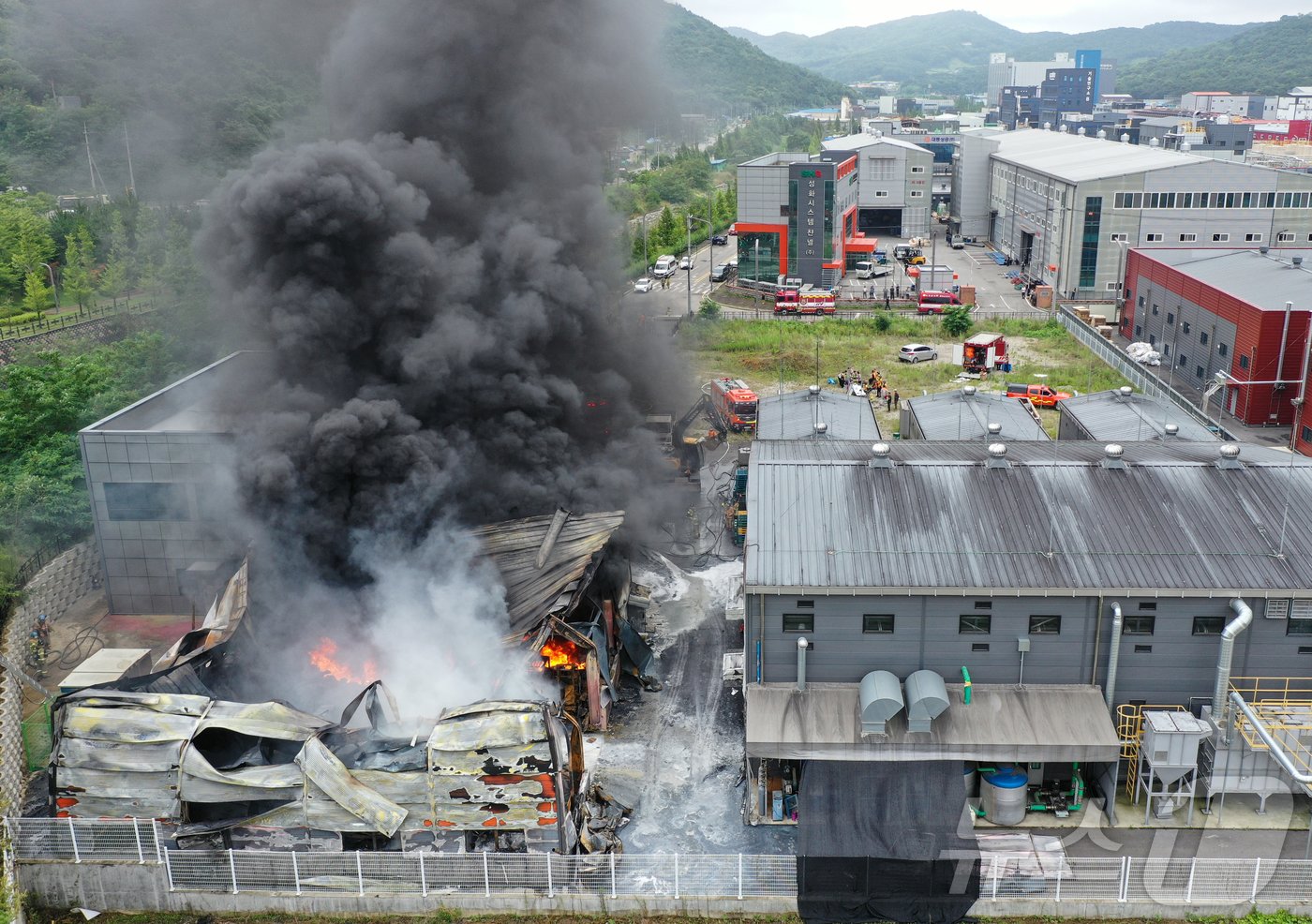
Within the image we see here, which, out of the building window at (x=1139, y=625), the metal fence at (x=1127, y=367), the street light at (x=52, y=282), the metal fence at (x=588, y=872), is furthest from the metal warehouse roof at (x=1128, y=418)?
the street light at (x=52, y=282)

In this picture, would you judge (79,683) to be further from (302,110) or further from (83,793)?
(302,110)

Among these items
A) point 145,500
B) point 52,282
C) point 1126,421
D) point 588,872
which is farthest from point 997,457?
point 52,282

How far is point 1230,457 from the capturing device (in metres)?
18.4

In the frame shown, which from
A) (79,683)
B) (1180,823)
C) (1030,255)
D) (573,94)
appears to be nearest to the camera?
(1180,823)

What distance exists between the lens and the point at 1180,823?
16109 millimetres

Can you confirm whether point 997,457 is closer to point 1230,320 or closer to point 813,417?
point 813,417

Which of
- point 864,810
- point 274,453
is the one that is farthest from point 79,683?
point 864,810

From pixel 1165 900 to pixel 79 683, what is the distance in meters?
17.9

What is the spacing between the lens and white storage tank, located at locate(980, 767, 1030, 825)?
1600cm

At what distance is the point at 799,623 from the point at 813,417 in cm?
1000

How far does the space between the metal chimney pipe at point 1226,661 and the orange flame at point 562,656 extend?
412 inches

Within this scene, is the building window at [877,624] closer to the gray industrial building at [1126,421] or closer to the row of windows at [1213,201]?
the gray industrial building at [1126,421]

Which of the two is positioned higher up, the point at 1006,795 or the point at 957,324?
the point at 957,324

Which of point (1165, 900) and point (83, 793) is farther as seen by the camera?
point (83, 793)
